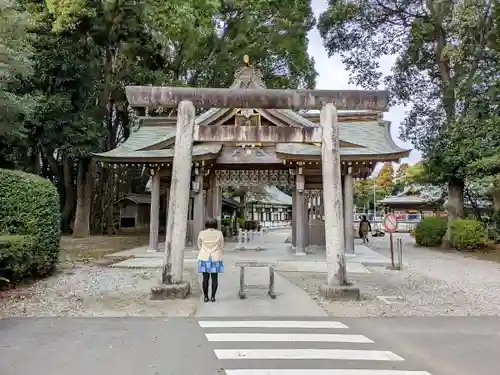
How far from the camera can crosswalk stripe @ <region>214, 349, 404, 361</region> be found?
4.64 m

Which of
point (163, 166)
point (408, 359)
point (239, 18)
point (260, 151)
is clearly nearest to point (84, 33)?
point (239, 18)

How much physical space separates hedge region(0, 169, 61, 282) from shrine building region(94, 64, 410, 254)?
6.13m

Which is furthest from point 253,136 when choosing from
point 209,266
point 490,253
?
point 490,253

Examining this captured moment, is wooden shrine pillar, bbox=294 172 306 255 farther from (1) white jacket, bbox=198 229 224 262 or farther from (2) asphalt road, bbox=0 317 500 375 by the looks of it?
(2) asphalt road, bbox=0 317 500 375

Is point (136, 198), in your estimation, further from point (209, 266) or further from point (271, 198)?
point (209, 266)

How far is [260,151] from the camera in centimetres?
1642

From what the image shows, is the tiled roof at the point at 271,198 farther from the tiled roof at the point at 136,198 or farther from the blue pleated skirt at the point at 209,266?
the blue pleated skirt at the point at 209,266

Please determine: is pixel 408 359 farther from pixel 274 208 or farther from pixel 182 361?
pixel 274 208

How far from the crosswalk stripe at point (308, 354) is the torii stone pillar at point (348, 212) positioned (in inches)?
401

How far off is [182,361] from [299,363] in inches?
49.8

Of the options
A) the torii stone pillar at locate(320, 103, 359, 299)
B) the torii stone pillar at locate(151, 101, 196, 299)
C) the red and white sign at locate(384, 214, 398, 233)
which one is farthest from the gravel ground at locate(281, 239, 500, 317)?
the torii stone pillar at locate(151, 101, 196, 299)

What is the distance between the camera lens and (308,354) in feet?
15.5

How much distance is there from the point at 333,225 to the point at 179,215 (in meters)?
2.91

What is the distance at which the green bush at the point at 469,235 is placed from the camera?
18047mm
